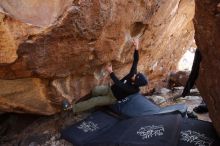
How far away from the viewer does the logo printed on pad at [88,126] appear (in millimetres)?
6781

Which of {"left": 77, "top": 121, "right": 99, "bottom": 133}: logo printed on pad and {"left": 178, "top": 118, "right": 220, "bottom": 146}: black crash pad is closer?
{"left": 178, "top": 118, "right": 220, "bottom": 146}: black crash pad

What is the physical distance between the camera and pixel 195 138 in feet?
18.9

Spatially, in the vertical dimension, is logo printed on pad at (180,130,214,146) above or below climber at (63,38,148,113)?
below

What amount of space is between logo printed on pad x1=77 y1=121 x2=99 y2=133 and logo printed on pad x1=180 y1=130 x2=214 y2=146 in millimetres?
A: 1741

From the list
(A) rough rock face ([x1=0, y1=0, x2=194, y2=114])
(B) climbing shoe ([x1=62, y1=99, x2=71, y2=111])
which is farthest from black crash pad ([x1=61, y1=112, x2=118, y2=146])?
(A) rough rock face ([x1=0, y1=0, x2=194, y2=114])

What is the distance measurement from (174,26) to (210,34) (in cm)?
474

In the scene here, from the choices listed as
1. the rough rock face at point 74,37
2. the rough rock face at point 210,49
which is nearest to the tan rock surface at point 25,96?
the rough rock face at point 74,37

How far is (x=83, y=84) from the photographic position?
7355 millimetres

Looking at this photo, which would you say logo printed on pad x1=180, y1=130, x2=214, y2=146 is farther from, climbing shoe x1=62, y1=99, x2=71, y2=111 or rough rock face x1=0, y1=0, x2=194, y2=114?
climbing shoe x1=62, y1=99, x2=71, y2=111

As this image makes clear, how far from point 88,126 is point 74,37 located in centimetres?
185

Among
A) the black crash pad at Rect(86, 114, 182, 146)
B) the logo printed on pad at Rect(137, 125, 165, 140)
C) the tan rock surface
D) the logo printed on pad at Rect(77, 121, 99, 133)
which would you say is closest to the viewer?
the black crash pad at Rect(86, 114, 182, 146)

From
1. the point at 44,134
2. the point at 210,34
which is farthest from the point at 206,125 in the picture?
the point at 44,134

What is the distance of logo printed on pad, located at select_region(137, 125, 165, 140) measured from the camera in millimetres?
5957

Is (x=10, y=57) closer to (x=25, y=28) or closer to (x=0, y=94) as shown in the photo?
(x=25, y=28)
